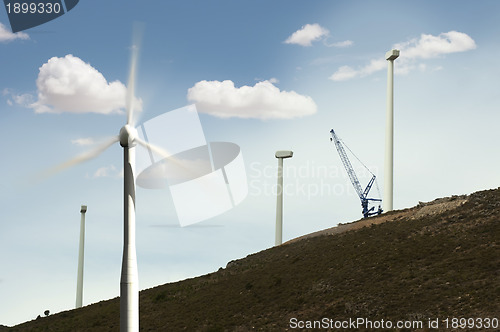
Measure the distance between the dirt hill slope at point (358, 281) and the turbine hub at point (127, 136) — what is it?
26.1m

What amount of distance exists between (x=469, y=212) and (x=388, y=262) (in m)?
15.5

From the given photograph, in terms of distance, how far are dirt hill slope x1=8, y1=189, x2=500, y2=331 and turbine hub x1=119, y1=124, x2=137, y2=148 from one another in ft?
85.6

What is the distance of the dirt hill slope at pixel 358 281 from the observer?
4684 cm

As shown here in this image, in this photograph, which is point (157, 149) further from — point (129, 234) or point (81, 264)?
point (81, 264)

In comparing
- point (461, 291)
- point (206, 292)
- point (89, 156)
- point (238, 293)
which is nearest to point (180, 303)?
point (206, 292)

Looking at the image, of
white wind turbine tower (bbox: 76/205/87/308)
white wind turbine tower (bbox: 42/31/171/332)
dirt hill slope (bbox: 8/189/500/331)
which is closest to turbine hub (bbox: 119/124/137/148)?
white wind turbine tower (bbox: 42/31/171/332)

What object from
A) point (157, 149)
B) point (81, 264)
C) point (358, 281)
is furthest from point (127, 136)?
point (81, 264)

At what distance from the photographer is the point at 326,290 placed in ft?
183

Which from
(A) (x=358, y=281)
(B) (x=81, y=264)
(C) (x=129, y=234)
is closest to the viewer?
(C) (x=129, y=234)

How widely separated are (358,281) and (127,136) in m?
34.4

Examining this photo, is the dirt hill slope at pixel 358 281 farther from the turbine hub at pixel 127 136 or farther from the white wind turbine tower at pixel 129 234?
the turbine hub at pixel 127 136

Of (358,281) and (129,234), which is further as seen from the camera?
(358,281)

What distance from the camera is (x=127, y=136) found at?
27438mm

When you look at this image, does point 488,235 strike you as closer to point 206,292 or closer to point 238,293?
point 238,293
